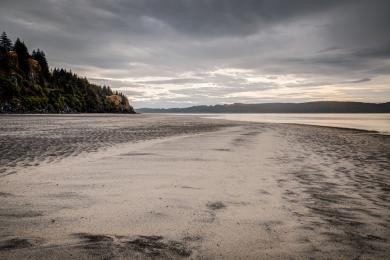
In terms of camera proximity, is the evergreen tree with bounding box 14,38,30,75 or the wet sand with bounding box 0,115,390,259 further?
the evergreen tree with bounding box 14,38,30,75

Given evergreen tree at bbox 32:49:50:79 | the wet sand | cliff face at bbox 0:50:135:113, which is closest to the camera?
the wet sand

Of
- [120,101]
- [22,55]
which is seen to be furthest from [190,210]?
[120,101]

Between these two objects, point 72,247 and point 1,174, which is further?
point 1,174

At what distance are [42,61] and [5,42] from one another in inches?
598

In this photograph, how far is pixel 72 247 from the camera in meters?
3.51

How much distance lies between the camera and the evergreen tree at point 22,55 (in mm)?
103188

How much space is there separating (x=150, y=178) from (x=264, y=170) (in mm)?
3792

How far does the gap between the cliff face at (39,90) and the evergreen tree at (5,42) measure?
9.36 metres

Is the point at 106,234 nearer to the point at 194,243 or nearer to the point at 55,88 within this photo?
the point at 194,243

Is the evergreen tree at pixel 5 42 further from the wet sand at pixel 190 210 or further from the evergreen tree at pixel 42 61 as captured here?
the wet sand at pixel 190 210

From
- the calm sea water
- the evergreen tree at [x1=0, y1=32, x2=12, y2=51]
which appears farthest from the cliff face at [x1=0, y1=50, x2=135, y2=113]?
the calm sea water

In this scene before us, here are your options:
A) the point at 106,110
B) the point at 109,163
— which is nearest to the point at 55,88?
the point at 106,110

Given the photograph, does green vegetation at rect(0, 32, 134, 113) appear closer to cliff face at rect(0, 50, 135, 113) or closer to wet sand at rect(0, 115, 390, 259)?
cliff face at rect(0, 50, 135, 113)

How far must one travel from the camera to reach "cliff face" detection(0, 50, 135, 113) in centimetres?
8206
